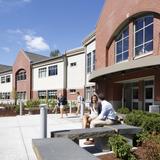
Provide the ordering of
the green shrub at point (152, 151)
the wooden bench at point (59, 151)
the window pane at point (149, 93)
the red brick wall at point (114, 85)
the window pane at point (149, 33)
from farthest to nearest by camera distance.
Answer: the red brick wall at point (114, 85) → the window pane at point (149, 93) → the window pane at point (149, 33) → the green shrub at point (152, 151) → the wooden bench at point (59, 151)

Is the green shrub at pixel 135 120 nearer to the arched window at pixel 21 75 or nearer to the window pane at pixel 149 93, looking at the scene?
the window pane at pixel 149 93

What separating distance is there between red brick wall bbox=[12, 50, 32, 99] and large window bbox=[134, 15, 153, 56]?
102 ft

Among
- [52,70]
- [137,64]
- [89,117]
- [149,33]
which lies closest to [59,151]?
[89,117]

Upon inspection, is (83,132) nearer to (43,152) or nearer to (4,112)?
(43,152)

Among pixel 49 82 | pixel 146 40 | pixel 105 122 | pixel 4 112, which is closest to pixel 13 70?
pixel 49 82

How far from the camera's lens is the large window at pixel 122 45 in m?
23.3

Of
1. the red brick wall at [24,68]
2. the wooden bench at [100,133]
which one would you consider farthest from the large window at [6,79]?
the wooden bench at [100,133]

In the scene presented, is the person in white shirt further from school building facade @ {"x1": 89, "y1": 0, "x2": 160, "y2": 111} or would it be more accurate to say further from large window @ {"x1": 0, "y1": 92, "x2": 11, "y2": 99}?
large window @ {"x1": 0, "y1": 92, "x2": 11, "y2": 99}

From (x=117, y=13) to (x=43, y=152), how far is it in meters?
18.8

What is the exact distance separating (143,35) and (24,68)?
34288 millimetres

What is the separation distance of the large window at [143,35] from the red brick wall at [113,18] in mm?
696

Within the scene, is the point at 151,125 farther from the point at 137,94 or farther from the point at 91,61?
the point at 91,61

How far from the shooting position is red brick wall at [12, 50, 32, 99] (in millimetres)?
50688

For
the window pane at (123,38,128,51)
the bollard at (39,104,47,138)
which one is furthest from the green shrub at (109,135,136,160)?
the window pane at (123,38,128,51)
